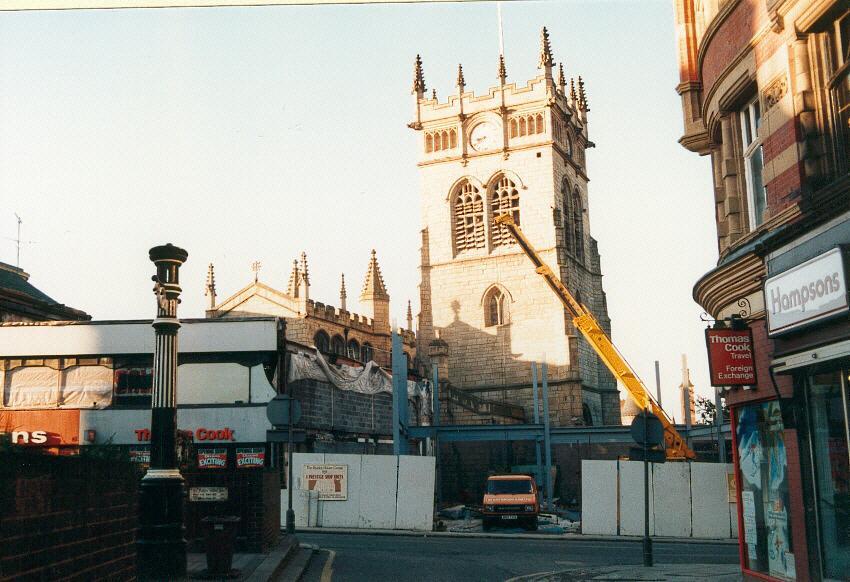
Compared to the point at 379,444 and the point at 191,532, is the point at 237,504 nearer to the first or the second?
the point at 191,532

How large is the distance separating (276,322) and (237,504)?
15.9m

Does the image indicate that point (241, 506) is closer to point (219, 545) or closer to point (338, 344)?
point (219, 545)

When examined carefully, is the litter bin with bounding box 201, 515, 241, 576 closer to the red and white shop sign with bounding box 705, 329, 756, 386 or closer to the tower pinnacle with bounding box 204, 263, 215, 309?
A: the red and white shop sign with bounding box 705, 329, 756, 386

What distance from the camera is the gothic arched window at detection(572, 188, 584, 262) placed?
66.4m

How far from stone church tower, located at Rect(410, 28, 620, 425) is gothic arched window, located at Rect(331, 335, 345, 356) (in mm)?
5237

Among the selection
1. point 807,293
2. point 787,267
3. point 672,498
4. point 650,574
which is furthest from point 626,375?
point 807,293

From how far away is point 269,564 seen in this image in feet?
49.0

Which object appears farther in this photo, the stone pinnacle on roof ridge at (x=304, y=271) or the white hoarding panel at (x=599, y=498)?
the stone pinnacle on roof ridge at (x=304, y=271)

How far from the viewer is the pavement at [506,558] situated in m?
15.4

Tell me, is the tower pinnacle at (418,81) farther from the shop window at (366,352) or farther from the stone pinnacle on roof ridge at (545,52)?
the shop window at (366,352)

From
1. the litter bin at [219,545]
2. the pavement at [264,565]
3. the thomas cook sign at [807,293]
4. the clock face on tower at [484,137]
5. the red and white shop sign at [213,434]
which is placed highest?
the clock face on tower at [484,137]

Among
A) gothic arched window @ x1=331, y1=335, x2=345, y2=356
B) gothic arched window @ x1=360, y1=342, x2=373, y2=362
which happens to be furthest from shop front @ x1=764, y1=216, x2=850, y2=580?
gothic arched window @ x1=360, y1=342, x2=373, y2=362

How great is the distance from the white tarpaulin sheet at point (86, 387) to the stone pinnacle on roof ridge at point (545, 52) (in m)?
39.8

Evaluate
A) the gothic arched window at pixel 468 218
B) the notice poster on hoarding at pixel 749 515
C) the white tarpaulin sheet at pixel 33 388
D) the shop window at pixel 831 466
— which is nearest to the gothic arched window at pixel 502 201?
the gothic arched window at pixel 468 218
